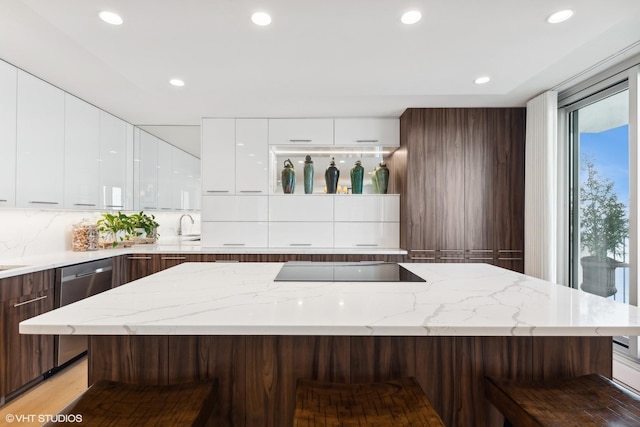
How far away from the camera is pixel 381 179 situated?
3809 mm

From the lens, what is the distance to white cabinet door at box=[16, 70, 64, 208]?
2.50m

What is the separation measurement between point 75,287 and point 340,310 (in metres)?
2.53

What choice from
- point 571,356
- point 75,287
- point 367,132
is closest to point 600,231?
point 571,356

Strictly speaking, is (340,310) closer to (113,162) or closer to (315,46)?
(315,46)

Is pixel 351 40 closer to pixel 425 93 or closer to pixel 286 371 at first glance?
pixel 425 93

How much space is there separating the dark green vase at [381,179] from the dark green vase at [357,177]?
0.16 metres

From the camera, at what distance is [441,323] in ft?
3.19

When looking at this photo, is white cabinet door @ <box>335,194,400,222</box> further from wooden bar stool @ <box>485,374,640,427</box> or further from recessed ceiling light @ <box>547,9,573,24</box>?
wooden bar stool @ <box>485,374,640,427</box>

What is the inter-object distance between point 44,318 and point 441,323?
1.17 meters

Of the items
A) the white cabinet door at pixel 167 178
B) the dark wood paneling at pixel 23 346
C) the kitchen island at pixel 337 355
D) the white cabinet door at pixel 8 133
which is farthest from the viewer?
the white cabinet door at pixel 167 178

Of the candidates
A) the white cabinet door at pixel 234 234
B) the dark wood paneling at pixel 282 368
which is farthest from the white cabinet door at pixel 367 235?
the dark wood paneling at pixel 282 368

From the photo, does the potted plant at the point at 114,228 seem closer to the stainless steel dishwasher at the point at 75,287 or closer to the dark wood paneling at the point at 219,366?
the stainless steel dishwasher at the point at 75,287

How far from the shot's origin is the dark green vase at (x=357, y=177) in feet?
12.4

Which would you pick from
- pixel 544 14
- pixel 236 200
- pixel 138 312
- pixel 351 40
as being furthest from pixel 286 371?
pixel 236 200
